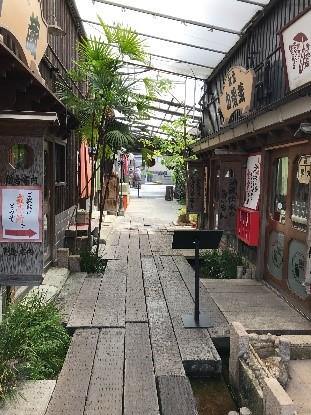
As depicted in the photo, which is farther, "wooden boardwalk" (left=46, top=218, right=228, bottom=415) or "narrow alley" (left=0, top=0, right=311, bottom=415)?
"narrow alley" (left=0, top=0, right=311, bottom=415)

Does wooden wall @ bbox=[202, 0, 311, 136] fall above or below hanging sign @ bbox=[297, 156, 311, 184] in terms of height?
above

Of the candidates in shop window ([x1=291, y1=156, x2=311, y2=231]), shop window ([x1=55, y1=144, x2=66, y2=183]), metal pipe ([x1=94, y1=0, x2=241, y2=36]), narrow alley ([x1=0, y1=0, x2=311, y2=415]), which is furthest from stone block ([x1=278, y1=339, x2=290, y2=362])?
metal pipe ([x1=94, y1=0, x2=241, y2=36])

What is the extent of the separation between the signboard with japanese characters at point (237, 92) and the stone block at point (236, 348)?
6119mm

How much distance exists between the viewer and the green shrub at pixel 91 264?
31.9 feet

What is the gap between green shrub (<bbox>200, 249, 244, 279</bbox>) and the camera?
32.5 ft

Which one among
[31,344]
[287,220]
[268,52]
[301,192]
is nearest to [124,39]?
[268,52]

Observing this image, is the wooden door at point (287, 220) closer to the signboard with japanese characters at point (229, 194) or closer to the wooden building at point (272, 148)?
the wooden building at point (272, 148)

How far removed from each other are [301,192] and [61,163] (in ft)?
23.8

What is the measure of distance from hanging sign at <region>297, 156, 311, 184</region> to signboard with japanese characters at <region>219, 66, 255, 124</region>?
2937 millimetres

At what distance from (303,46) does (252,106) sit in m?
2.88

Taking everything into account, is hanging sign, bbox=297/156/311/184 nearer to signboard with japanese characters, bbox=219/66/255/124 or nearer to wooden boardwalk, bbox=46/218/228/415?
wooden boardwalk, bbox=46/218/228/415

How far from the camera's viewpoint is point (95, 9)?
12.5m

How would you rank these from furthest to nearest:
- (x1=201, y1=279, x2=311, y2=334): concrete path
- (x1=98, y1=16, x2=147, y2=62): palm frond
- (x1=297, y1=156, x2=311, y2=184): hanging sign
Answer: (x1=98, y1=16, x2=147, y2=62): palm frond
(x1=297, y1=156, x2=311, y2=184): hanging sign
(x1=201, y1=279, x2=311, y2=334): concrete path

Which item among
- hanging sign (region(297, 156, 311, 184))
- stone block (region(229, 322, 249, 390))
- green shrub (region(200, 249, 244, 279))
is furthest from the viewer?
green shrub (region(200, 249, 244, 279))
